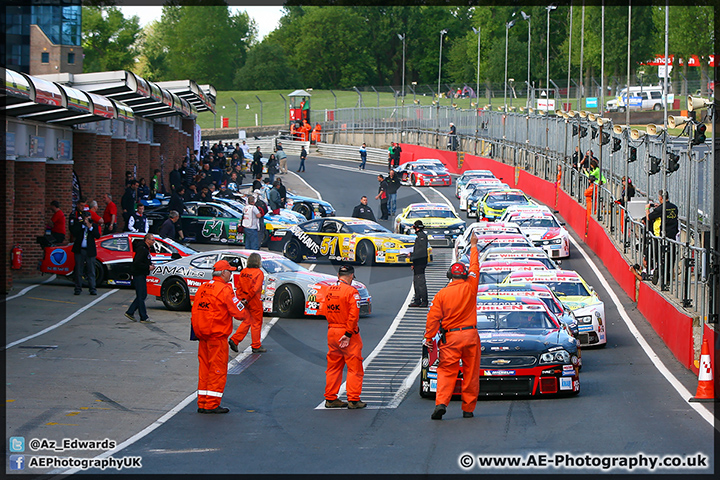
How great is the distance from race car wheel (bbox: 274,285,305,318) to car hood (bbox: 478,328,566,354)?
690 cm

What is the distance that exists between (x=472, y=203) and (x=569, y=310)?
859 inches

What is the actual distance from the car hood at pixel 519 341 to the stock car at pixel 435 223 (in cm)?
1728

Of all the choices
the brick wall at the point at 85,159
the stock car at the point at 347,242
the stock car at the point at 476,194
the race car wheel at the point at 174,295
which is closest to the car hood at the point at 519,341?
the race car wheel at the point at 174,295

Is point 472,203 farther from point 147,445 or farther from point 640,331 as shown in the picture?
point 147,445

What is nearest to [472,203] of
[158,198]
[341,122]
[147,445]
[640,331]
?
[158,198]

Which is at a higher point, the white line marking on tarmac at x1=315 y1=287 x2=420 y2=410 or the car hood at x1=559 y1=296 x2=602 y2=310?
the car hood at x1=559 y1=296 x2=602 y2=310

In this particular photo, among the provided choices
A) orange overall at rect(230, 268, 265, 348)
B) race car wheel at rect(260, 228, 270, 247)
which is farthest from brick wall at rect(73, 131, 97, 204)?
orange overall at rect(230, 268, 265, 348)

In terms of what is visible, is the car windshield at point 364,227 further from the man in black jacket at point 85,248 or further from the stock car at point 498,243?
the man in black jacket at point 85,248

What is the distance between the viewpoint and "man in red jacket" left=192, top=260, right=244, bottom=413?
11.4 meters

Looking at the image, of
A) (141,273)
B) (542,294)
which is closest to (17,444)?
(542,294)

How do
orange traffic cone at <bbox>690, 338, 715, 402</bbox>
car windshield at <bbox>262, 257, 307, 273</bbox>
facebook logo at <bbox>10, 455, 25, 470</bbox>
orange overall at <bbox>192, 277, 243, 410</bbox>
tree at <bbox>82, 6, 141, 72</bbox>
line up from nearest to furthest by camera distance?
facebook logo at <bbox>10, 455, 25, 470</bbox> < orange overall at <bbox>192, 277, 243, 410</bbox> < orange traffic cone at <bbox>690, 338, 715, 402</bbox> < car windshield at <bbox>262, 257, 307, 273</bbox> < tree at <bbox>82, 6, 141, 72</bbox>

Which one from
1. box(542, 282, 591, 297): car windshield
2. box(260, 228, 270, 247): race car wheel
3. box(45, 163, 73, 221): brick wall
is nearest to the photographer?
box(542, 282, 591, 297): car windshield

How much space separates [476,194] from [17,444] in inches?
1165

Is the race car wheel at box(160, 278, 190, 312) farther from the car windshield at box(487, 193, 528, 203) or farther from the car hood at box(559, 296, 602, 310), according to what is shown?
the car windshield at box(487, 193, 528, 203)
